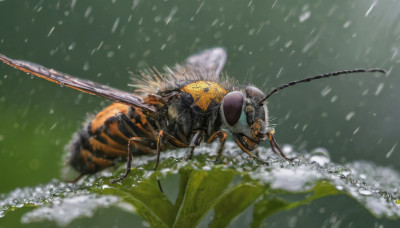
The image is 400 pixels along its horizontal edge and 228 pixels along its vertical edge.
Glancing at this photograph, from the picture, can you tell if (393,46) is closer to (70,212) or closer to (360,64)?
(360,64)

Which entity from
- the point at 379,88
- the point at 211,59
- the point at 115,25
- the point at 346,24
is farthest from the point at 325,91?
the point at 211,59

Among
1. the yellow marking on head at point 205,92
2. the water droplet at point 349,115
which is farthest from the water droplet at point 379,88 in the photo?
the yellow marking on head at point 205,92

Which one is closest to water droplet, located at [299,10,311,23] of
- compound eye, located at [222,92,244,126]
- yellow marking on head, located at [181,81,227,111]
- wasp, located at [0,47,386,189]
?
wasp, located at [0,47,386,189]

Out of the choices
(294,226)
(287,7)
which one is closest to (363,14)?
(287,7)

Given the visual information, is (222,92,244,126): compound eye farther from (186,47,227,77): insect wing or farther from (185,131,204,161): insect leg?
(186,47,227,77): insect wing

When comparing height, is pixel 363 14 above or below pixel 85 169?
above

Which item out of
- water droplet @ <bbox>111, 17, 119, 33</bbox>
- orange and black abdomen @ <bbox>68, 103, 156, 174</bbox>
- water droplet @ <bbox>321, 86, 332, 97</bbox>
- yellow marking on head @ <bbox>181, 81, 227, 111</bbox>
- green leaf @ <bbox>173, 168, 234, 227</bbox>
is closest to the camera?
green leaf @ <bbox>173, 168, 234, 227</bbox>

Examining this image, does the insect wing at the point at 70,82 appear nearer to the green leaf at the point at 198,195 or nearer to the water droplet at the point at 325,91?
the green leaf at the point at 198,195

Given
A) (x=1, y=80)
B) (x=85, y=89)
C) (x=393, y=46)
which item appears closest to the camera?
(x=85, y=89)
